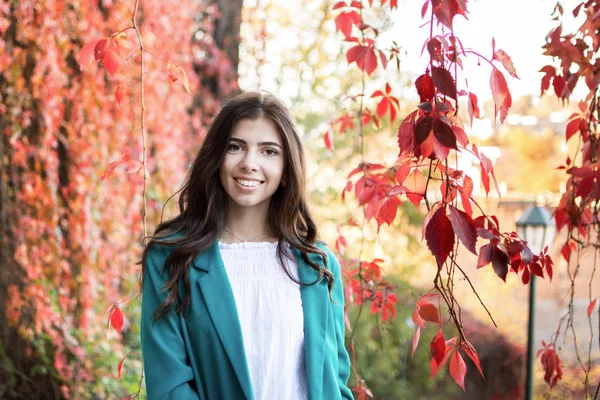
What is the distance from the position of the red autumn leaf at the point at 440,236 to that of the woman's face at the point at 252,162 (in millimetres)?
718

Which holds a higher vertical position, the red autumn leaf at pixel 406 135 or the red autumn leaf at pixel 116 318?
the red autumn leaf at pixel 406 135

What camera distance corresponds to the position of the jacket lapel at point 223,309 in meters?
1.50

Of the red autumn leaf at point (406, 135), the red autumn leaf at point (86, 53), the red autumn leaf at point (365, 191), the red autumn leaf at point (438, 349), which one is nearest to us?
the red autumn leaf at point (406, 135)

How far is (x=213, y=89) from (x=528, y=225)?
118 inches

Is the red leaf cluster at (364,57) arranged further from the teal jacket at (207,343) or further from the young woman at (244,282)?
the teal jacket at (207,343)

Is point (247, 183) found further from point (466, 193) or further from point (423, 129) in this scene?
point (423, 129)

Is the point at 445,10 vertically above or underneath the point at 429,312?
above

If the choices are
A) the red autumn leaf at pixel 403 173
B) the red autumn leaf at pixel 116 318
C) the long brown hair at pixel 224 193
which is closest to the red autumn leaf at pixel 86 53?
the long brown hair at pixel 224 193

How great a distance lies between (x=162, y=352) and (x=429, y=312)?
652mm

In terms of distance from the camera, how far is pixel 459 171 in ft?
4.59

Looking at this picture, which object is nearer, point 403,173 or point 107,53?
point 403,173

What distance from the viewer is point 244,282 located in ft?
5.45

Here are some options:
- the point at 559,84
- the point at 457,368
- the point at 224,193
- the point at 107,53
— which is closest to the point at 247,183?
the point at 224,193

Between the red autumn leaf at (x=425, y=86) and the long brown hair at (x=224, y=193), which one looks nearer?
the red autumn leaf at (x=425, y=86)
